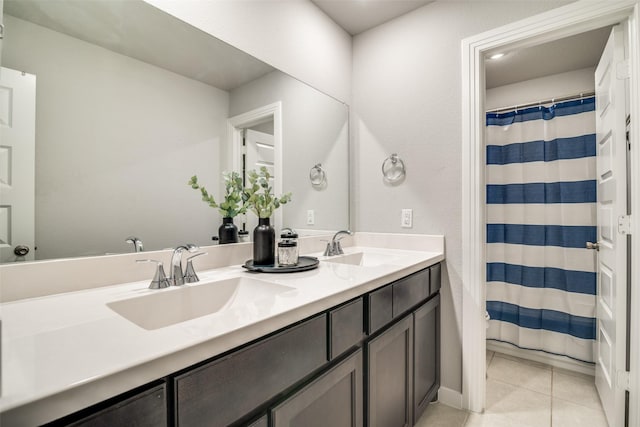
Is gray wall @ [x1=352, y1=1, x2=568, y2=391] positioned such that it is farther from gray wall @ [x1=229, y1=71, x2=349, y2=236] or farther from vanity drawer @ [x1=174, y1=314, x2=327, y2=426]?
vanity drawer @ [x1=174, y1=314, x2=327, y2=426]

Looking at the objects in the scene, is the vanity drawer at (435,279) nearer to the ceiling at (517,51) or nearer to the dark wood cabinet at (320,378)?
the dark wood cabinet at (320,378)

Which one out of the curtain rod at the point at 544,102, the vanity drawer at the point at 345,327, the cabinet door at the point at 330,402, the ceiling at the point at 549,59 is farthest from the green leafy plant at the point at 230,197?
the curtain rod at the point at 544,102

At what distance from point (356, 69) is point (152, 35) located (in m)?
1.46

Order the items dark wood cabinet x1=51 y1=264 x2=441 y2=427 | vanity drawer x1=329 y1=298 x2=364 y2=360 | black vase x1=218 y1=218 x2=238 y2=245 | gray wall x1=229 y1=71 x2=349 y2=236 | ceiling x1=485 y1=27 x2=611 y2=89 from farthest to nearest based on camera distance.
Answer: ceiling x1=485 y1=27 x2=611 y2=89
gray wall x1=229 y1=71 x2=349 y2=236
black vase x1=218 y1=218 x2=238 y2=245
vanity drawer x1=329 y1=298 x2=364 y2=360
dark wood cabinet x1=51 y1=264 x2=441 y2=427

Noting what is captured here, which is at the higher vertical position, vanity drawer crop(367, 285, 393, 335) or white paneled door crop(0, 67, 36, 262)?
white paneled door crop(0, 67, 36, 262)

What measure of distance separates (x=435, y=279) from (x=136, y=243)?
1.48 metres

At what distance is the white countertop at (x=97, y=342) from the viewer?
16.8 inches

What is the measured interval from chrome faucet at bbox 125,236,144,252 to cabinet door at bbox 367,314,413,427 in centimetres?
90

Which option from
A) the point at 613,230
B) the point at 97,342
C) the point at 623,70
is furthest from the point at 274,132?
the point at 613,230

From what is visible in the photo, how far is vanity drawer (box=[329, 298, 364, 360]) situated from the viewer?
0.96 metres

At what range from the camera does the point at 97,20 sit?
102cm

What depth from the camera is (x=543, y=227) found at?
2.38 metres

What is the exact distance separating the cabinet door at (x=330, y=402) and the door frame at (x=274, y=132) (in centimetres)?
88

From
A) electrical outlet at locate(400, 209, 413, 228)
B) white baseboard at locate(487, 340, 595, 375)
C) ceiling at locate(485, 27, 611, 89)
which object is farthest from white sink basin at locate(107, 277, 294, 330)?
white baseboard at locate(487, 340, 595, 375)
